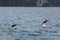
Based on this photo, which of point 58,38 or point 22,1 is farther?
point 22,1

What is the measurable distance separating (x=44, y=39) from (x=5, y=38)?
2.67 meters

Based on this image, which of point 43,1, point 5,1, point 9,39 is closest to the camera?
point 9,39

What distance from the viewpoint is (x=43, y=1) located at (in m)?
101

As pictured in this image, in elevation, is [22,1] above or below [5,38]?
below

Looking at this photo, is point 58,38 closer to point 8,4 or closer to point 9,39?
point 9,39

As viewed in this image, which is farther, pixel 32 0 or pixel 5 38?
pixel 32 0

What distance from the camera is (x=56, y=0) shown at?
10138 centimetres

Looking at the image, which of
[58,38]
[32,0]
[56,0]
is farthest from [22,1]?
[58,38]

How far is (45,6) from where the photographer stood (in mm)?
Result: 103500

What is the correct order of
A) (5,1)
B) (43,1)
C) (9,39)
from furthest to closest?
1. (5,1)
2. (43,1)
3. (9,39)

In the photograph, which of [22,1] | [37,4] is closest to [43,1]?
[37,4]

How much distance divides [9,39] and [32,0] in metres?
82.5

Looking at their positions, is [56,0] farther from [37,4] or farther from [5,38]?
[5,38]

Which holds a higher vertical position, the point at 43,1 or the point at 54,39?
the point at 54,39
